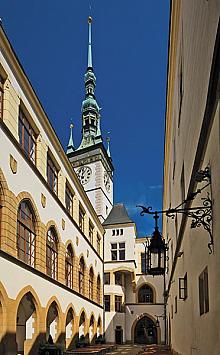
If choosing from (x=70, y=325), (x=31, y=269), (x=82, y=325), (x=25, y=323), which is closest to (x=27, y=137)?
(x=31, y=269)

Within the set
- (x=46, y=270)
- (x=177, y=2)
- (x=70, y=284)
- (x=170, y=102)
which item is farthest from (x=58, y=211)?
(x=177, y=2)

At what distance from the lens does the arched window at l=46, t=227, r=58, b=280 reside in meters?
21.1

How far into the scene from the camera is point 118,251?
150 feet

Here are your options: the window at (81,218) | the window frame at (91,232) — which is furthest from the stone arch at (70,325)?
the window frame at (91,232)

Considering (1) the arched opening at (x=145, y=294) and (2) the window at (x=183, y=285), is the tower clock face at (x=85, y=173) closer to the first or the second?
(1) the arched opening at (x=145, y=294)

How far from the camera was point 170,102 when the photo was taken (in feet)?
61.5

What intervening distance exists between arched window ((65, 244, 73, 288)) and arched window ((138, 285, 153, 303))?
21688 mm

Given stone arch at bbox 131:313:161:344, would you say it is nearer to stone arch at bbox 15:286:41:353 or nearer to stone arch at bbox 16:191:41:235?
stone arch at bbox 15:286:41:353

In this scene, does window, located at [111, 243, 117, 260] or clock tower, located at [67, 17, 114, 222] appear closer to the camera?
window, located at [111, 243, 117, 260]

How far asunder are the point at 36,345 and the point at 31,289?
2332 millimetres

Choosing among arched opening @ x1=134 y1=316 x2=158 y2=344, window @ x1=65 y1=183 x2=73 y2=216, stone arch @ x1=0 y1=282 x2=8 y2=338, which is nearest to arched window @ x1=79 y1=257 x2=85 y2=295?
window @ x1=65 y1=183 x2=73 y2=216

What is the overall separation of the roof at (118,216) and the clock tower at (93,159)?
336 centimetres

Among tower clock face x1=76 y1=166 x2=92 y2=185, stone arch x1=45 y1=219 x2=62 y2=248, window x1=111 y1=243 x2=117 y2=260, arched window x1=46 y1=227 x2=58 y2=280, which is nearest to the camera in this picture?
stone arch x1=45 y1=219 x2=62 y2=248

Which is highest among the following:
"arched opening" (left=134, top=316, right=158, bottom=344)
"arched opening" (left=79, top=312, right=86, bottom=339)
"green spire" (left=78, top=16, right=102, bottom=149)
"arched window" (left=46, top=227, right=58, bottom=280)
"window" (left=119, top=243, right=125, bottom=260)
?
"green spire" (left=78, top=16, right=102, bottom=149)
